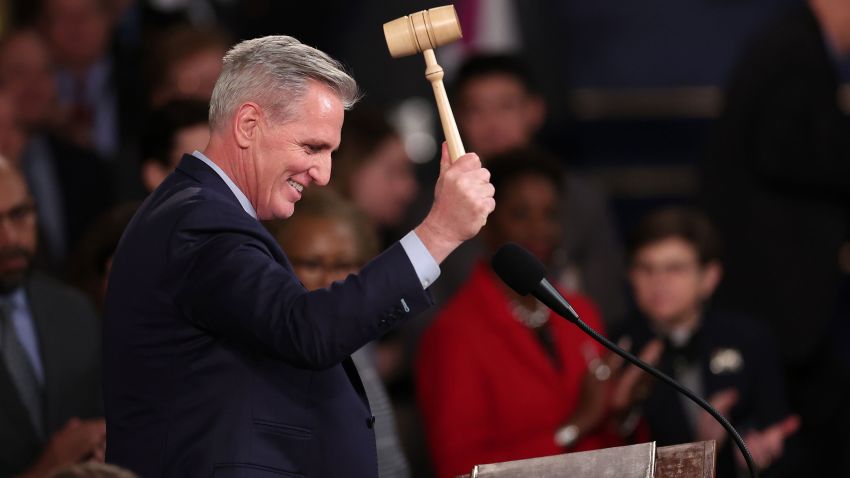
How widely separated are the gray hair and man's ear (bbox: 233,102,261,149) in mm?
14

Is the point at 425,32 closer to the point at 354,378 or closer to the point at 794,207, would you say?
the point at 354,378

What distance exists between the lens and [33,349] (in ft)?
12.0

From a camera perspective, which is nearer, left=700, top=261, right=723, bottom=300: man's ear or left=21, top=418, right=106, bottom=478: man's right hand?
left=21, top=418, right=106, bottom=478: man's right hand

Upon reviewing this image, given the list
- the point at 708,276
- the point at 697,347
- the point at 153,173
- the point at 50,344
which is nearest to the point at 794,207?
the point at 708,276

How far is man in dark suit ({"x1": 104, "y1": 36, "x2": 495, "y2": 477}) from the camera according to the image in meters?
2.44

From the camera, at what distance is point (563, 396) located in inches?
172

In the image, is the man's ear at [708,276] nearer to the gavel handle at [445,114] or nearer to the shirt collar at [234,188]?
the gavel handle at [445,114]

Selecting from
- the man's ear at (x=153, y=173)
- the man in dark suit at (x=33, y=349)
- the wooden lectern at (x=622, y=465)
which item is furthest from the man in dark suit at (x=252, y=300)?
the man's ear at (x=153, y=173)

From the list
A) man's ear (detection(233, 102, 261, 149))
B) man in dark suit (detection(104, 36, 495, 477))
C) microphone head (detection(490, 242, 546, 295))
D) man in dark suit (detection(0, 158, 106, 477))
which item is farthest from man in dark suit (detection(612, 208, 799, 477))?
man's ear (detection(233, 102, 261, 149))

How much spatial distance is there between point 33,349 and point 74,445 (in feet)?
1.65

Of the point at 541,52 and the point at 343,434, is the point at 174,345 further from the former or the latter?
the point at 541,52

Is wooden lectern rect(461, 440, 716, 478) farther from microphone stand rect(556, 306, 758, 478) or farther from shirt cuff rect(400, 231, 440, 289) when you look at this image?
shirt cuff rect(400, 231, 440, 289)

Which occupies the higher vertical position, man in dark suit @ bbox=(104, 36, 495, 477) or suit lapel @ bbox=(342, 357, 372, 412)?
man in dark suit @ bbox=(104, 36, 495, 477)

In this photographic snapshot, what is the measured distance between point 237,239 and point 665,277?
235 cm
